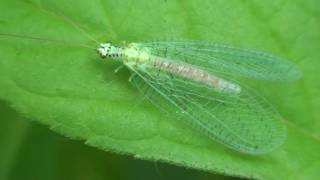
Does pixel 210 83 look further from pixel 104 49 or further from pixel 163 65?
pixel 104 49

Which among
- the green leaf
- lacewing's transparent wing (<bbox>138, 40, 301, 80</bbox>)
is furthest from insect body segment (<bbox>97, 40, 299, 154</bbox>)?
the green leaf

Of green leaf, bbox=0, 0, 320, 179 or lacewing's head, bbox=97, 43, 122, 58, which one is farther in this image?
lacewing's head, bbox=97, 43, 122, 58

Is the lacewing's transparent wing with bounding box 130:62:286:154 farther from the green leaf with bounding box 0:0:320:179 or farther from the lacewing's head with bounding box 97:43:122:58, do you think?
the lacewing's head with bounding box 97:43:122:58

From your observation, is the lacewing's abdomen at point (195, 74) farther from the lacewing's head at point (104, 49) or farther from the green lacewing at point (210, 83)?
the lacewing's head at point (104, 49)

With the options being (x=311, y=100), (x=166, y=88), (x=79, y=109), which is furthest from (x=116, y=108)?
(x=311, y=100)

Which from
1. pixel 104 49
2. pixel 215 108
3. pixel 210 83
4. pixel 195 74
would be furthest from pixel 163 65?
pixel 104 49

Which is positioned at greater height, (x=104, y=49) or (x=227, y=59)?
(x=227, y=59)

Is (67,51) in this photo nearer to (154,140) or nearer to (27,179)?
(154,140)

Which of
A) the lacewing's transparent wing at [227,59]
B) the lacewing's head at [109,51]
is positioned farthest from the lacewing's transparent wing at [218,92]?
the lacewing's head at [109,51]
